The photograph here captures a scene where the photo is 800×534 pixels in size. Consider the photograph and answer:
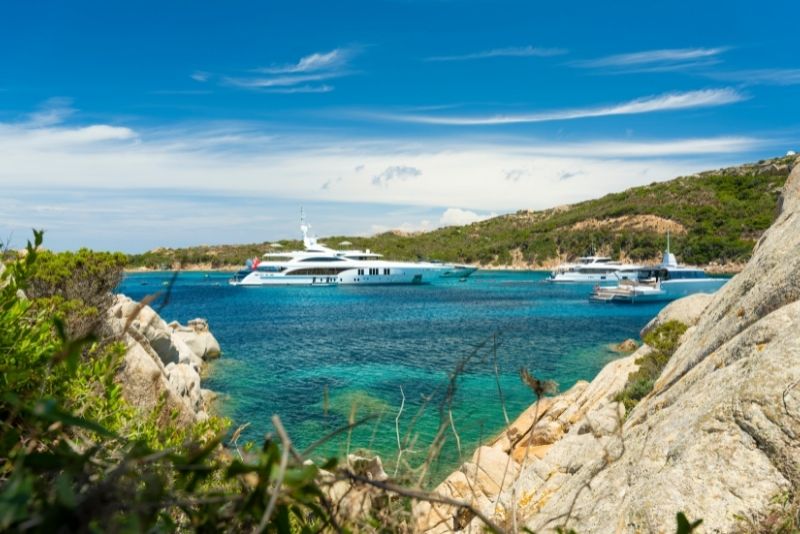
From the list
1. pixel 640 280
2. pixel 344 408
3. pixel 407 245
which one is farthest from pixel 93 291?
pixel 407 245

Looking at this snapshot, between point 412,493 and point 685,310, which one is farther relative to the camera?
point 685,310

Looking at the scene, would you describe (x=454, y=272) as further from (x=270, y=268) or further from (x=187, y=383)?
(x=187, y=383)

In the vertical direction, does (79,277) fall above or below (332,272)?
above

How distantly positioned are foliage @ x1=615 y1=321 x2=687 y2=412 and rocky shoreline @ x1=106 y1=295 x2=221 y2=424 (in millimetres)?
6839

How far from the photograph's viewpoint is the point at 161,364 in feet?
49.1

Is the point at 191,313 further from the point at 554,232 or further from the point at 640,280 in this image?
the point at 554,232

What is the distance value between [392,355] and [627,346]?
1199 centimetres

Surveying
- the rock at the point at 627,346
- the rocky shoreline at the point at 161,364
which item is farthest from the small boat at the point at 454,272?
the rocky shoreline at the point at 161,364

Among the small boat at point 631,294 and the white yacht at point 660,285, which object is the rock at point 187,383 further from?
the white yacht at point 660,285

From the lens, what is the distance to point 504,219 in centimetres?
15900

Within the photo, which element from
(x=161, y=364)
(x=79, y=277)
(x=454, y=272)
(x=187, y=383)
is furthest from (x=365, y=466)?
(x=454, y=272)

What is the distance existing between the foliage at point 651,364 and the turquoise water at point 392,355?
2.42 meters

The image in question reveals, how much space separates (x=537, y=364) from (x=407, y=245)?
10884cm

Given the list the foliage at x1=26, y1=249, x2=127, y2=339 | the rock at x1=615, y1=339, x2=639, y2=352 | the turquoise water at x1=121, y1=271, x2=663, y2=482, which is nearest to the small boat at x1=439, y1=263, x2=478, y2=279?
the turquoise water at x1=121, y1=271, x2=663, y2=482
